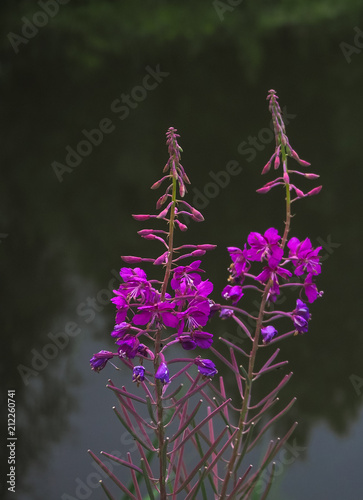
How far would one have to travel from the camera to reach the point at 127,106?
1099cm

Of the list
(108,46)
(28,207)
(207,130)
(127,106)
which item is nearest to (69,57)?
(108,46)

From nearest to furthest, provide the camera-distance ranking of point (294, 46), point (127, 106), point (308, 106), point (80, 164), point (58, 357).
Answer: point (58, 357) < point (80, 164) < point (308, 106) < point (127, 106) < point (294, 46)

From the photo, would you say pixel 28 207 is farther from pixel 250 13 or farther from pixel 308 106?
pixel 250 13

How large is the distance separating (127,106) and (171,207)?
393 inches

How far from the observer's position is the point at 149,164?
26.2 feet

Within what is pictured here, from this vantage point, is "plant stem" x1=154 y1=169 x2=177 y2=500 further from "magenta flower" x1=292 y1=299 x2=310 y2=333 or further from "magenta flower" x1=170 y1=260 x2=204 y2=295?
"magenta flower" x1=292 y1=299 x2=310 y2=333
